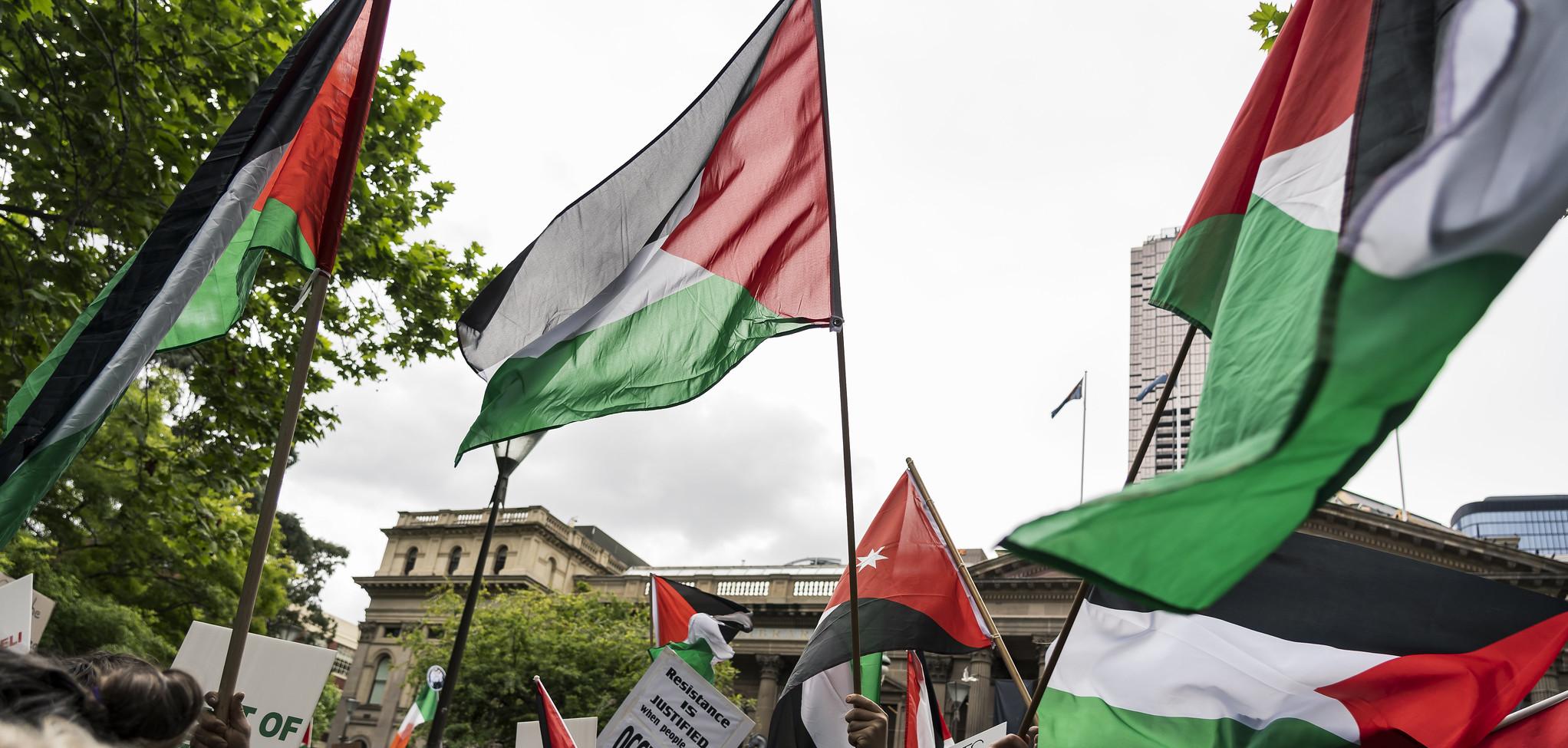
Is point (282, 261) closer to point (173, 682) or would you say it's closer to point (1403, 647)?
point (173, 682)

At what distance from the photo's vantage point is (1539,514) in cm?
11831

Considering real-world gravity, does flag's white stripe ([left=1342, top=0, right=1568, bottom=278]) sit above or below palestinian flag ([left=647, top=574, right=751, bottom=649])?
below

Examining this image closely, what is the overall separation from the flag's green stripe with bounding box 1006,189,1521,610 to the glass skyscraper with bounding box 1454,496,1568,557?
13556cm

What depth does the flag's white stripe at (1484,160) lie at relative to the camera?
5.78 ft

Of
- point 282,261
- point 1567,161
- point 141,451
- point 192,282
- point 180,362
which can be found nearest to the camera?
point 1567,161

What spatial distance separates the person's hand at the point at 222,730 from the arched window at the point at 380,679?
4775cm

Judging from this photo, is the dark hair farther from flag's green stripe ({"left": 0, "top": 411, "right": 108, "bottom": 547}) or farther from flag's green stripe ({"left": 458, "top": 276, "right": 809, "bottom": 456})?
flag's green stripe ({"left": 458, "top": 276, "right": 809, "bottom": 456})

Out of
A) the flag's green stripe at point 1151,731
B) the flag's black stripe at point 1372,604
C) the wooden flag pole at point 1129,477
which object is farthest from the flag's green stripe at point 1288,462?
the flag's green stripe at point 1151,731

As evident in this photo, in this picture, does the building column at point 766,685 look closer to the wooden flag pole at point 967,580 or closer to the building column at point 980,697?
the building column at point 980,697

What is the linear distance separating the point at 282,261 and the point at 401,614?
144 ft

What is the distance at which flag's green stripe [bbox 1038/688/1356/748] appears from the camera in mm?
3453

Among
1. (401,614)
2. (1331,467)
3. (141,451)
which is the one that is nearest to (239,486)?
(141,451)

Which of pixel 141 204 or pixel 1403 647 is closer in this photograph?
pixel 1403 647

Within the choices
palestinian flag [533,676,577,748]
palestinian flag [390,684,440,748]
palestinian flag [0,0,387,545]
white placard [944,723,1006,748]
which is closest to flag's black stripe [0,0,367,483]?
palestinian flag [0,0,387,545]
